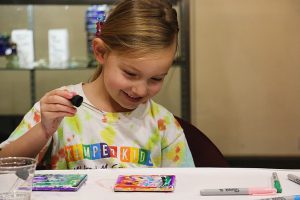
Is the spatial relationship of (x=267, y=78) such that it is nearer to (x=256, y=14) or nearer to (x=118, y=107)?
(x=256, y=14)

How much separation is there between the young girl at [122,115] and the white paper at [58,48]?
1836 mm

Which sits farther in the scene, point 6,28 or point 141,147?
point 6,28

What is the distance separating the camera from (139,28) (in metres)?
1.19

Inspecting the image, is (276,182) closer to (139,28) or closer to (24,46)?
(139,28)

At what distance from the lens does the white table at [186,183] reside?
34.1 inches

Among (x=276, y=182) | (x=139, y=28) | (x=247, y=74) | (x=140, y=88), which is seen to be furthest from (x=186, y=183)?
(x=247, y=74)

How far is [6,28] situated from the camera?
3.10 m

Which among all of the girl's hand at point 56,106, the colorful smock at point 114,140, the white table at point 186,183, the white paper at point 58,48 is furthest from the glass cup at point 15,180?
the white paper at point 58,48

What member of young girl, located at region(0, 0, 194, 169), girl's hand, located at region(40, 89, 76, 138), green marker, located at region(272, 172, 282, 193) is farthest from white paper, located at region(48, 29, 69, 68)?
green marker, located at region(272, 172, 282, 193)

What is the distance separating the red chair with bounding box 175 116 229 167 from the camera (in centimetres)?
138

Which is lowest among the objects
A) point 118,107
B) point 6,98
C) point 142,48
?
point 6,98

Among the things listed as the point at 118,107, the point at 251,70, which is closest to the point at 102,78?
the point at 118,107

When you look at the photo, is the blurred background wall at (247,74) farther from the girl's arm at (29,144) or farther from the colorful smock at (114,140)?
the girl's arm at (29,144)

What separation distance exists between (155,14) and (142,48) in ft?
0.37
